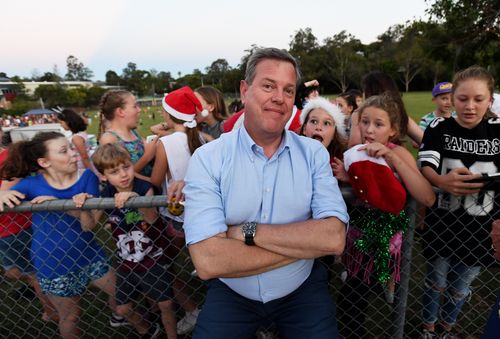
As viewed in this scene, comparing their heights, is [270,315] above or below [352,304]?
above

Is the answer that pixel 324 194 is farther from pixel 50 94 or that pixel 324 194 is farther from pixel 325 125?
pixel 50 94

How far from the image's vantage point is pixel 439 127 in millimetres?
2100

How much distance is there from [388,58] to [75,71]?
131m

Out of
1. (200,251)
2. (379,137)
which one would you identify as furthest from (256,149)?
(379,137)

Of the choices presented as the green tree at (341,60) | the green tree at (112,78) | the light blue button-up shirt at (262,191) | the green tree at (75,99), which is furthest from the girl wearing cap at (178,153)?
the green tree at (112,78)

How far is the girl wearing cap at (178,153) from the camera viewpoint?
273 cm

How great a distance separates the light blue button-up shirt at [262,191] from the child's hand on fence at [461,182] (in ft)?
2.03

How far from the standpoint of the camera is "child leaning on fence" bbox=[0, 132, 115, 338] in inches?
90.6

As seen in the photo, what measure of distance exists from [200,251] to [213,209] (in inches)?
8.6

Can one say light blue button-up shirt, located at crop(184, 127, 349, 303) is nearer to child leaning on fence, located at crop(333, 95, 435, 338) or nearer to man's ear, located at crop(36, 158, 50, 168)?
child leaning on fence, located at crop(333, 95, 435, 338)

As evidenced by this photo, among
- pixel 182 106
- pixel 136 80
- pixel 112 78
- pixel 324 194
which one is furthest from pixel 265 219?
pixel 112 78

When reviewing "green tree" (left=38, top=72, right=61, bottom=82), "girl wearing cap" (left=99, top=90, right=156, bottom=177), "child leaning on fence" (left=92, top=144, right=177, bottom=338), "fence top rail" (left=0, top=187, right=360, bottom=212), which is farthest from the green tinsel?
"green tree" (left=38, top=72, right=61, bottom=82)

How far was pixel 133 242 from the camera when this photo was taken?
239 centimetres

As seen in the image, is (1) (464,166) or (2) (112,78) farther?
(2) (112,78)
